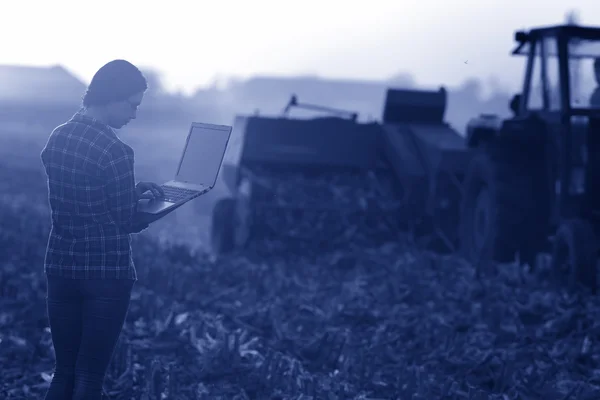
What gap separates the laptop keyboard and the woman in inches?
8.2

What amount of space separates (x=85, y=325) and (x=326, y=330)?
3.06 m

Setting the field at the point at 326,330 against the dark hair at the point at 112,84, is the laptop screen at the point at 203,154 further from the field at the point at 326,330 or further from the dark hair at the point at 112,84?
the field at the point at 326,330

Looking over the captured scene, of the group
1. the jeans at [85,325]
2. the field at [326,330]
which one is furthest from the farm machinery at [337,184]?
the jeans at [85,325]

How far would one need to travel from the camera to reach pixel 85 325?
3.23m

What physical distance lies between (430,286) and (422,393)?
2941 mm

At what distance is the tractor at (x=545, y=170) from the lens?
6.82 m

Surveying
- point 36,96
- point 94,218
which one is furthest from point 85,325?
point 36,96

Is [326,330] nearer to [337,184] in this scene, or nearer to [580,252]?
[580,252]

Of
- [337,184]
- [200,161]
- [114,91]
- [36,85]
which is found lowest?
[337,184]

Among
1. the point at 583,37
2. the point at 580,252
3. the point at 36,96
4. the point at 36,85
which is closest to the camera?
the point at 580,252

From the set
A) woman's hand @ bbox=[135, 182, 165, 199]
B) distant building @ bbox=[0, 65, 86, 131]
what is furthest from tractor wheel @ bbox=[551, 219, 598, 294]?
distant building @ bbox=[0, 65, 86, 131]

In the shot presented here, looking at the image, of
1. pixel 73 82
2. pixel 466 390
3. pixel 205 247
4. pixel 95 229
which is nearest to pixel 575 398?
pixel 466 390

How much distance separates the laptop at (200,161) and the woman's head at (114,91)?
43 centimetres

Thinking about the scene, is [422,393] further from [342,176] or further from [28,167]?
[28,167]
